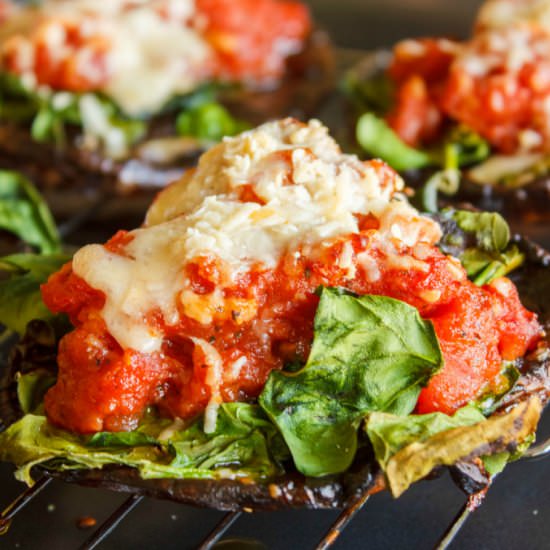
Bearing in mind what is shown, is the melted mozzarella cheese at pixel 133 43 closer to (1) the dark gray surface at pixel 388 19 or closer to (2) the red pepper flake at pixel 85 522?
(1) the dark gray surface at pixel 388 19

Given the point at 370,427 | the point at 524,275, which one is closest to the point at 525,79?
the point at 524,275

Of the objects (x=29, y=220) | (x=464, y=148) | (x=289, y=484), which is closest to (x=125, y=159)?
(x=29, y=220)

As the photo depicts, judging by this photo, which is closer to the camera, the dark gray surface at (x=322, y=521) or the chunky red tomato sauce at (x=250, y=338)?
the chunky red tomato sauce at (x=250, y=338)

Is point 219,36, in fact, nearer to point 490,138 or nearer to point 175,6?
point 175,6

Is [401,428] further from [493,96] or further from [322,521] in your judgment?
[493,96]

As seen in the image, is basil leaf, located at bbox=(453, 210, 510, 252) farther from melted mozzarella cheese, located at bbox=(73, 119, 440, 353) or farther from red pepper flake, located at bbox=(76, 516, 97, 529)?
A: red pepper flake, located at bbox=(76, 516, 97, 529)

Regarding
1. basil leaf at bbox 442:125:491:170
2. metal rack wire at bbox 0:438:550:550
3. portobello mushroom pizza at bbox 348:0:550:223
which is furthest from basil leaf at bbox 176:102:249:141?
metal rack wire at bbox 0:438:550:550

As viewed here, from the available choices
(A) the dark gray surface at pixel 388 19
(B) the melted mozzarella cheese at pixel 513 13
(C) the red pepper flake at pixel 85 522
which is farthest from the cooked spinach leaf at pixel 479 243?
(A) the dark gray surface at pixel 388 19
